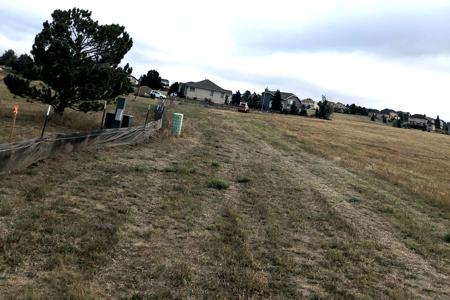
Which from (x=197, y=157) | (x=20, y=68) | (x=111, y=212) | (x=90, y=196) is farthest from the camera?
(x=20, y=68)

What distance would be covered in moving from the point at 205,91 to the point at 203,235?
305 feet

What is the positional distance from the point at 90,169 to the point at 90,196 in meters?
2.49

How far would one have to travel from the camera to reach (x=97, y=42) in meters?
19.1

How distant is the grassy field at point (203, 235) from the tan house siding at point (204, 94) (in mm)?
85820

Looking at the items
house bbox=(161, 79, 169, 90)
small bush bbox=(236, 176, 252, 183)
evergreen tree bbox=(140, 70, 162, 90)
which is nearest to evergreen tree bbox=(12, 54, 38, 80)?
small bush bbox=(236, 176, 252, 183)

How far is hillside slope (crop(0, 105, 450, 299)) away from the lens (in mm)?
5254

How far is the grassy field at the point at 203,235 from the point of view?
5230mm

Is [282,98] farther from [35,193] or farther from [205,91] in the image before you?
[35,193]

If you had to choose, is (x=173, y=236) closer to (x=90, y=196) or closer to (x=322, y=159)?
(x=90, y=196)

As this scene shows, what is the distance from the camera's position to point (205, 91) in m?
98.8

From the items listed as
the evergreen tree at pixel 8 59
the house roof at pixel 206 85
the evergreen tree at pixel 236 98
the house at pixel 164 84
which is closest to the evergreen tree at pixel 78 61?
the evergreen tree at pixel 8 59

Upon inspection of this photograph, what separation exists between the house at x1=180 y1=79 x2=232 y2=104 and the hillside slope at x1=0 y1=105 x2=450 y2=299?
8606cm

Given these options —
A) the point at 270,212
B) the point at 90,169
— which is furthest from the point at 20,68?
the point at 270,212

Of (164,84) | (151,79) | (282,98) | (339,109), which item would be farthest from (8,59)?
(339,109)
